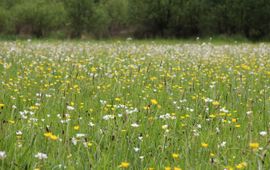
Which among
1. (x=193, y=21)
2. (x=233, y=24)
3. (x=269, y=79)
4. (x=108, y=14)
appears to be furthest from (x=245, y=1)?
(x=269, y=79)

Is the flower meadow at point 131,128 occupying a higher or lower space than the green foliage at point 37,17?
lower

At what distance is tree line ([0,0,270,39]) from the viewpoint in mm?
27750

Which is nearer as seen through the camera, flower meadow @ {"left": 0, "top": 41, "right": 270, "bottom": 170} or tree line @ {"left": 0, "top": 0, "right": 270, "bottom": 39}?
flower meadow @ {"left": 0, "top": 41, "right": 270, "bottom": 170}

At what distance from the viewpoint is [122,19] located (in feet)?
100

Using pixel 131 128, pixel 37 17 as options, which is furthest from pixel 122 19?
pixel 131 128

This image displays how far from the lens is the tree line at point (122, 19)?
27.8 m

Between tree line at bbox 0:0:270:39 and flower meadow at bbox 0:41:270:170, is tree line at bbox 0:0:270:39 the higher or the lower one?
the higher one

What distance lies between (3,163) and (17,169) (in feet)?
0.46

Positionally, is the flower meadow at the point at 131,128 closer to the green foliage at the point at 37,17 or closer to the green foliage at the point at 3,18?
the green foliage at the point at 37,17

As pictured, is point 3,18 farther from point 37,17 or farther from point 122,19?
point 122,19

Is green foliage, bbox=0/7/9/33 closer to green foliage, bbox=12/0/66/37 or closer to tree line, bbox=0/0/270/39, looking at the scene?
tree line, bbox=0/0/270/39

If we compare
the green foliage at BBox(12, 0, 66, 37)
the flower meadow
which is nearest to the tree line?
the green foliage at BBox(12, 0, 66, 37)

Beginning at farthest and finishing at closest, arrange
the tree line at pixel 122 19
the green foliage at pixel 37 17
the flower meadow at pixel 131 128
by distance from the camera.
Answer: the green foliage at pixel 37 17 → the tree line at pixel 122 19 → the flower meadow at pixel 131 128

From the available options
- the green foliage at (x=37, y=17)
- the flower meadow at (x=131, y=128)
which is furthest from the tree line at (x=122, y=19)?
the flower meadow at (x=131, y=128)
